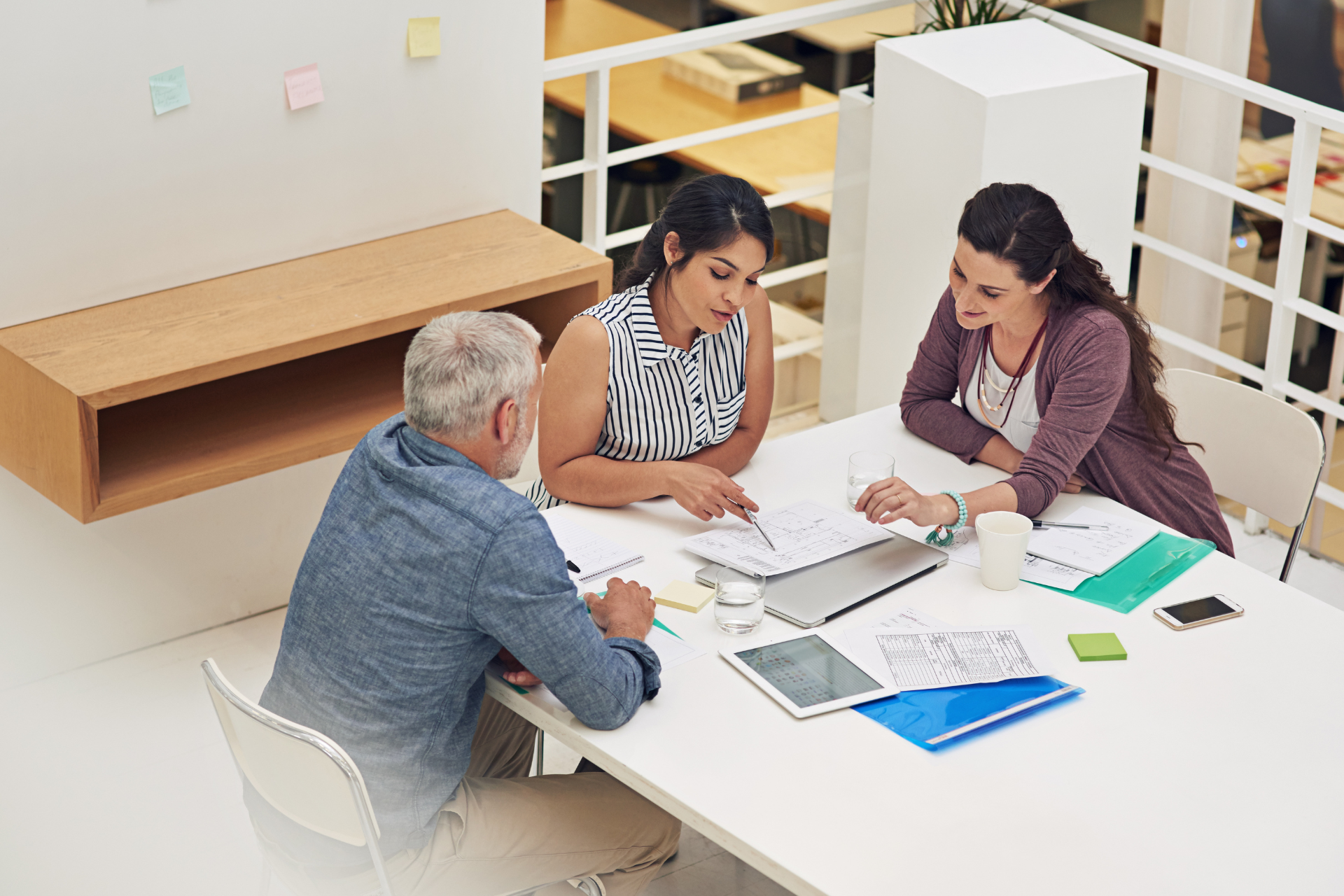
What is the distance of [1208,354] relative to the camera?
3.81 m

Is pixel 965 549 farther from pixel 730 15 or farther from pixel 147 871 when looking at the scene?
pixel 730 15

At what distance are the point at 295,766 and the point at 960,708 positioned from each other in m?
0.88

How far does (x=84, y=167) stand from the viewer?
283 centimetres

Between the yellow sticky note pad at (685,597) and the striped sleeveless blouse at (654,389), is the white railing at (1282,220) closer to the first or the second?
the striped sleeveless blouse at (654,389)

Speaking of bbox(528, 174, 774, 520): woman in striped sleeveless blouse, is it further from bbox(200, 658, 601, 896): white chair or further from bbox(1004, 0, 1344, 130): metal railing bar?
bbox(1004, 0, 1344, 130): metal railing bar

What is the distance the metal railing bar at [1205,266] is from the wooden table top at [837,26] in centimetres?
152

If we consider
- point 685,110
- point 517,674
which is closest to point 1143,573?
point 517,674

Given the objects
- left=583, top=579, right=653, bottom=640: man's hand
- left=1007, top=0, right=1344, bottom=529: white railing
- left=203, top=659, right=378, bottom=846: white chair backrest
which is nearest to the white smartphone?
left=583, top=579, right=653, bottom=640: man's hand

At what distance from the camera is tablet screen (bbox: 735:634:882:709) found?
6.27ft

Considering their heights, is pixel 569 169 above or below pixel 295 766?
above

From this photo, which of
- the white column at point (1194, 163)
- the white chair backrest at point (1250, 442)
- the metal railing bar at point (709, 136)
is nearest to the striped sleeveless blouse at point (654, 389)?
the white chair backrest at point (1250, 442)

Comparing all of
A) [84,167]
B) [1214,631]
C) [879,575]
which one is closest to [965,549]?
[879,575]

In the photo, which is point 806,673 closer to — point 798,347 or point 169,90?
point 169,90

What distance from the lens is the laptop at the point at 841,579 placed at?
2109 millimetres
